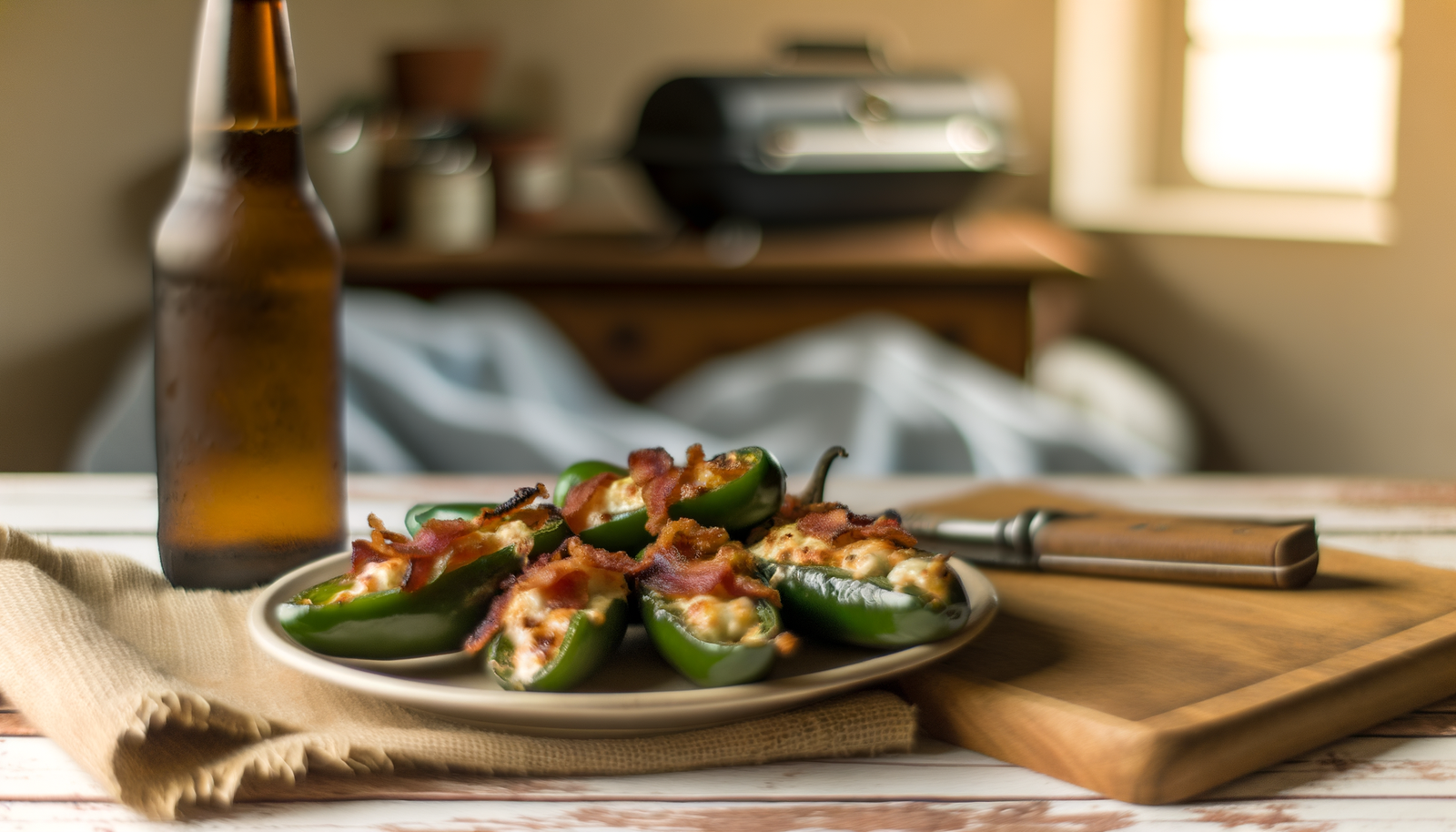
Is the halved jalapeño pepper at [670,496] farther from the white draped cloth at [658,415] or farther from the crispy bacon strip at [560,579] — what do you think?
the white draped cloth at [658,415]

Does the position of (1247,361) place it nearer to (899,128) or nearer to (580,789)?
(899,128)

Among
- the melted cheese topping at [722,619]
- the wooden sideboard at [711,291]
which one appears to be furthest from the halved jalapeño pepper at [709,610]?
the wooden sideboard at [711,291]

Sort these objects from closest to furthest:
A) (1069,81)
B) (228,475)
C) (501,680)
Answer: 1. (501,680)
2. (228,475)
3. (1069,81)

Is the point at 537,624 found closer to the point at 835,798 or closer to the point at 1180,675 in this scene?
the point at 835,798

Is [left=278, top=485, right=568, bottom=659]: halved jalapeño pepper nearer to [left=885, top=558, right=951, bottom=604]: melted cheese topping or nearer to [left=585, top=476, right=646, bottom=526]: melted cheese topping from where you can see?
[left=585, top=476, right=646, bottom=526]: melted cheese topping

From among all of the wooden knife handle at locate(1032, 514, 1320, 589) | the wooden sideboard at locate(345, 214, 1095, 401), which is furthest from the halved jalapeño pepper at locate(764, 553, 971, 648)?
the wooden sideboard at locate(345, 214, 1095, 401)

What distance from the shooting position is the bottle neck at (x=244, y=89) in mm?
778

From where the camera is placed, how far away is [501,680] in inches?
22.8

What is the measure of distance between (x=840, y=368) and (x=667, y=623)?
1.32 metres

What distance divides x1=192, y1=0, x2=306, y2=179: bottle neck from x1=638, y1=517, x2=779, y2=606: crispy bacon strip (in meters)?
0.35

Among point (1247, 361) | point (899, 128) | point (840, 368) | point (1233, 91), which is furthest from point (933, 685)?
point (1233, 91)

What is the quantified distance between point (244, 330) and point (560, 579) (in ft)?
1.02

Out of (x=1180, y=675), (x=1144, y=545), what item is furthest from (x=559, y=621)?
(x=1144, y=545)

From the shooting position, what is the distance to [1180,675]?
25.8 inches
